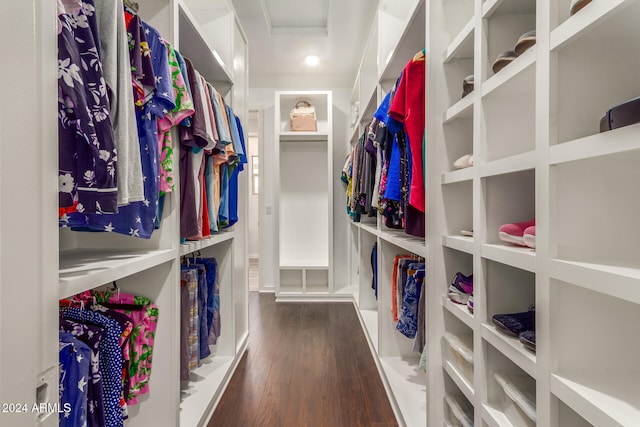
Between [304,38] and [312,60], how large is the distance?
43 centimetres

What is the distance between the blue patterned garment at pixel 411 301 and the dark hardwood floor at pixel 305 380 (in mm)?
391

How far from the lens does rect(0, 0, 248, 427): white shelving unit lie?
0.52 metres

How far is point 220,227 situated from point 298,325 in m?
1.36

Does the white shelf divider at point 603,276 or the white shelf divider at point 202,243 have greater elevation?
the white shelf divider at point 603,276

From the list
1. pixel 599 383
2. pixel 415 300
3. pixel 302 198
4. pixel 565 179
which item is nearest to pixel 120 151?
pixel 565 179

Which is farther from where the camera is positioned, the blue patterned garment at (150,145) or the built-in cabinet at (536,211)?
the blue patterned garment at (150,145)

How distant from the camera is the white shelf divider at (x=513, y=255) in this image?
753mm

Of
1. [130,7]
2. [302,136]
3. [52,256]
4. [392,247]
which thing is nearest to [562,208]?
[52,256]

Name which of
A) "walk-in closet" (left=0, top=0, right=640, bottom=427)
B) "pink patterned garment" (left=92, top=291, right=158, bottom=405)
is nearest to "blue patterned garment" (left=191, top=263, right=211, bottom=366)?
"walk-in closet" (left=0, top=0, right=640, bottom=427)

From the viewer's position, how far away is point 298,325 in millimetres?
2965

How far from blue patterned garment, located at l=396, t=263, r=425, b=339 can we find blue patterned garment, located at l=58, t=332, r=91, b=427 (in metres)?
1.36

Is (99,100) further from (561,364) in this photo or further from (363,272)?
(363,272)

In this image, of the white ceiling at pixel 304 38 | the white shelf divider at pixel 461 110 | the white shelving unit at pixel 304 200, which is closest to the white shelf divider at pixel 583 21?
the white shelf divider at pixel 461 110

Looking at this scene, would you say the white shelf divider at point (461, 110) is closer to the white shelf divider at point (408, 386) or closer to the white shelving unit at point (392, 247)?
the white shelving unit at point (392, 247)
